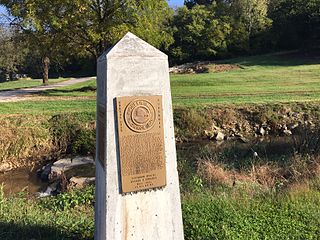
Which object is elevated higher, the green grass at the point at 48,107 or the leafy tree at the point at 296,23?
the leafy tree at the point at 296,23

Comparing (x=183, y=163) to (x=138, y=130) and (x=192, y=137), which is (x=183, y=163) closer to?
(x=192, y=137)

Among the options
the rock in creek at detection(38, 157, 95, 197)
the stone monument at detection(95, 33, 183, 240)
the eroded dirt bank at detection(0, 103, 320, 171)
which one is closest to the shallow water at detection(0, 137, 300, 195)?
the rock in creek at detection(38, 157, 95, 197)

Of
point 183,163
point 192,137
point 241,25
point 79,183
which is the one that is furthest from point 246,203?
point 241,25

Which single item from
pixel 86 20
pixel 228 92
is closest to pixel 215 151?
pixel 228 92

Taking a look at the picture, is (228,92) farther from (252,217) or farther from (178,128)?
(252,217)

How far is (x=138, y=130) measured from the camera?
4141mm

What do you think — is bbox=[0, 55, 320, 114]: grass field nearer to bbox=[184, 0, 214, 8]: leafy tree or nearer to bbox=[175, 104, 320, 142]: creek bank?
bbox=[175, 104, 320, 142]: creek bank

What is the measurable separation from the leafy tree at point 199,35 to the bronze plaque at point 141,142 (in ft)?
128

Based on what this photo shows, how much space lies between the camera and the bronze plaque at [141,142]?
4.07 meters

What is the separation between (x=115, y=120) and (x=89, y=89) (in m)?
19.8

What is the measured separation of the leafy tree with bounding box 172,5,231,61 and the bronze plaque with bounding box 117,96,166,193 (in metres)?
39.0

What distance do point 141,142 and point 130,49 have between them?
39.8 inches

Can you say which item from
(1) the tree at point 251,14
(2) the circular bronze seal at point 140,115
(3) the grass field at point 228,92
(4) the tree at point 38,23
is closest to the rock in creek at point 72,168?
(3) the grass field at point 228,92

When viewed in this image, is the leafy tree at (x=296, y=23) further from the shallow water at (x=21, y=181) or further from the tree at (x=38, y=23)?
the shallow water at (x=21, y=181)
